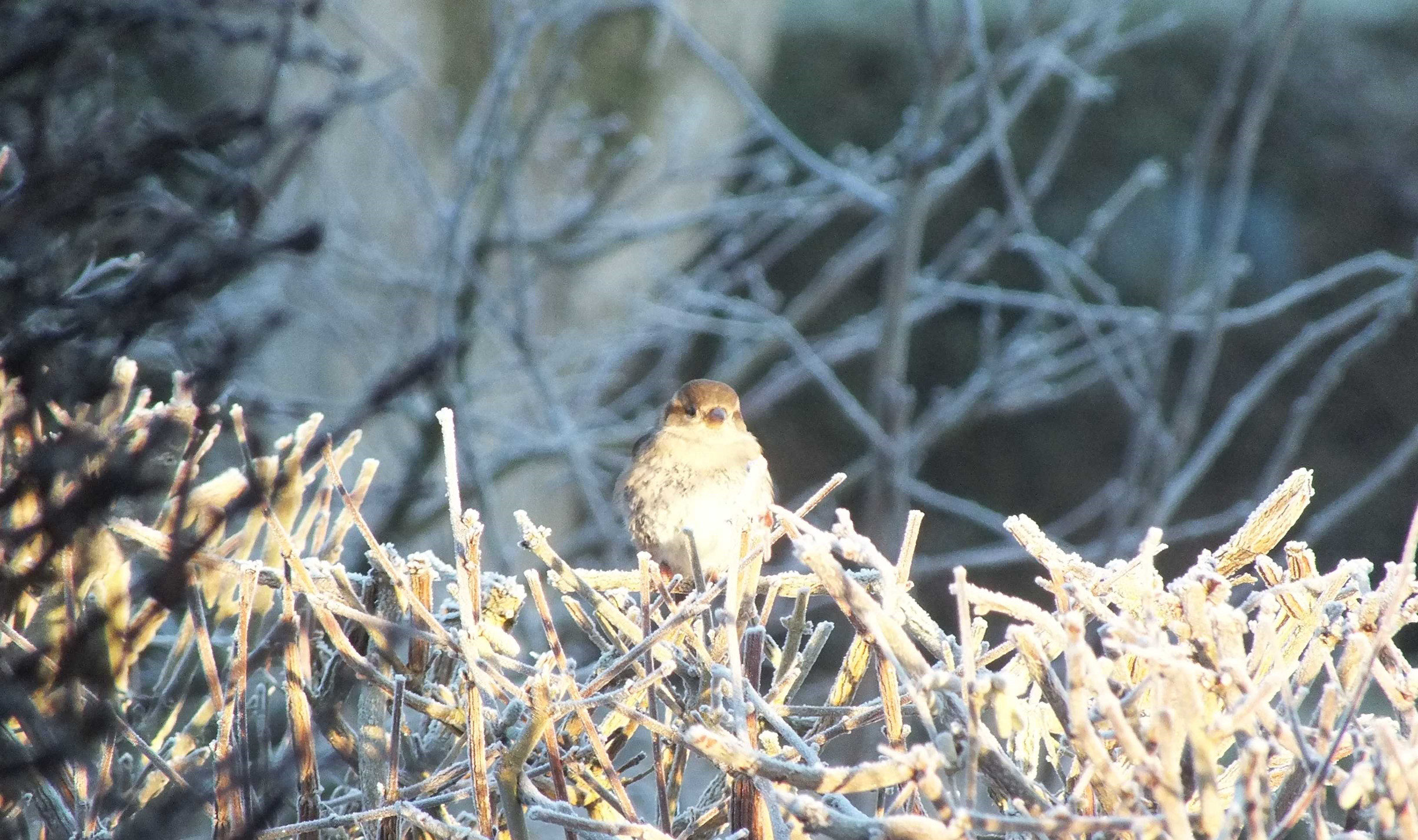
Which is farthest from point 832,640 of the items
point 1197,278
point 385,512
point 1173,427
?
point 1173,427

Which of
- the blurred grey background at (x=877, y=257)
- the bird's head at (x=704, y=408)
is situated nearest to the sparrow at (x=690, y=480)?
the bird's head at (x=704, y=408)

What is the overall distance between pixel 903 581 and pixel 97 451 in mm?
669

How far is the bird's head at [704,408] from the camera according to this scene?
8.38ft

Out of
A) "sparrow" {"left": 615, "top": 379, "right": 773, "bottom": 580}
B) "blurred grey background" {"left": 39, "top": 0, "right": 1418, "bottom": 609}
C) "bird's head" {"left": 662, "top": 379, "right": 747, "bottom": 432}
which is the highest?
"blurred grey background" {"left": 39, "top": 0, "right": 1418, "bottom": 609}

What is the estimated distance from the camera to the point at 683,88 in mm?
5547

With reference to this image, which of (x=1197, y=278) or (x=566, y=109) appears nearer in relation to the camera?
(x=566, y=109)

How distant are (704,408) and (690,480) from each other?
22cm

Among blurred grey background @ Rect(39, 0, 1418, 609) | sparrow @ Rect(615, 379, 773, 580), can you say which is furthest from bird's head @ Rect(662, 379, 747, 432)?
blurred grey background @ Rect(39, 0, 1418, 609)

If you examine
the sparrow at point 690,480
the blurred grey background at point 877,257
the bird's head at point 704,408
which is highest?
the blurred grey background at point 877,257

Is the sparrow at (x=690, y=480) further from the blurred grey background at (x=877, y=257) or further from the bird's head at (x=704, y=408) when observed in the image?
the blurred grey background at (x=877, y=257)

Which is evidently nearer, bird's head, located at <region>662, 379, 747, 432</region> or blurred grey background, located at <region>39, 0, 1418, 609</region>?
bird's head, located at <region>662, 379, 747, 432</region>

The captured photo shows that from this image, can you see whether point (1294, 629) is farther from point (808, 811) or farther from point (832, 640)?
point (832, 640)

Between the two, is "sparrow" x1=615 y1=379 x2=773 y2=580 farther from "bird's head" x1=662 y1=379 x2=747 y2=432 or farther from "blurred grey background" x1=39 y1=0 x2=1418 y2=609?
"blurred grey background" x1=39 y1=0 x2=1418 y2=609

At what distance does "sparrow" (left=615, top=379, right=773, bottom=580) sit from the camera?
2.35 meters
